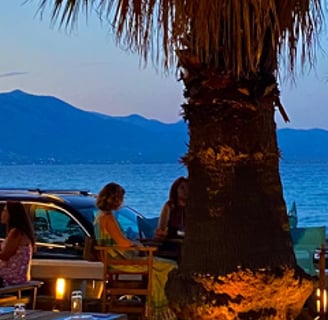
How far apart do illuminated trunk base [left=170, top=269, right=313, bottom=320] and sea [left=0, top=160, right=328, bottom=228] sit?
3407 centimetres

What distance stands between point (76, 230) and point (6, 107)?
145ft

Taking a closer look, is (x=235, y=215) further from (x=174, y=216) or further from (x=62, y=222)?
(x=62, y=222)

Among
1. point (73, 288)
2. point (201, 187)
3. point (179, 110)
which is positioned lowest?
point (73, 288)

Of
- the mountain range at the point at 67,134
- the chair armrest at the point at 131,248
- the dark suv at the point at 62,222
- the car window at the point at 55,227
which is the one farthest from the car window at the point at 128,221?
the mountain range at the point at 67,134

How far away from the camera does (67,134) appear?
190 ft

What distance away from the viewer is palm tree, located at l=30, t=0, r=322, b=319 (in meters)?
3.96

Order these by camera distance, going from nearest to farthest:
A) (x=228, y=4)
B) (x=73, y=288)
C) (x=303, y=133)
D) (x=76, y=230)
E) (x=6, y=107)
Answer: (x=228, y=4) → (x=73, y=288) → (x=76, y=230) → (x=303, y=133) → (x=6, y=107)

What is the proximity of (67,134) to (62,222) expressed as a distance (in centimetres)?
4967

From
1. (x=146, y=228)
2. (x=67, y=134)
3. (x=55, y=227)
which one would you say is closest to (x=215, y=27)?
(x=146, y=228)

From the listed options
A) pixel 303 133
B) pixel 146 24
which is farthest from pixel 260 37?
pixel 303 133

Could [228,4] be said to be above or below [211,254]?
above

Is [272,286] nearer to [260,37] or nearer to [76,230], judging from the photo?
[260,37]

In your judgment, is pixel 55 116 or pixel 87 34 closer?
pixel 87 34

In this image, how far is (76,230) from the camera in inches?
335
